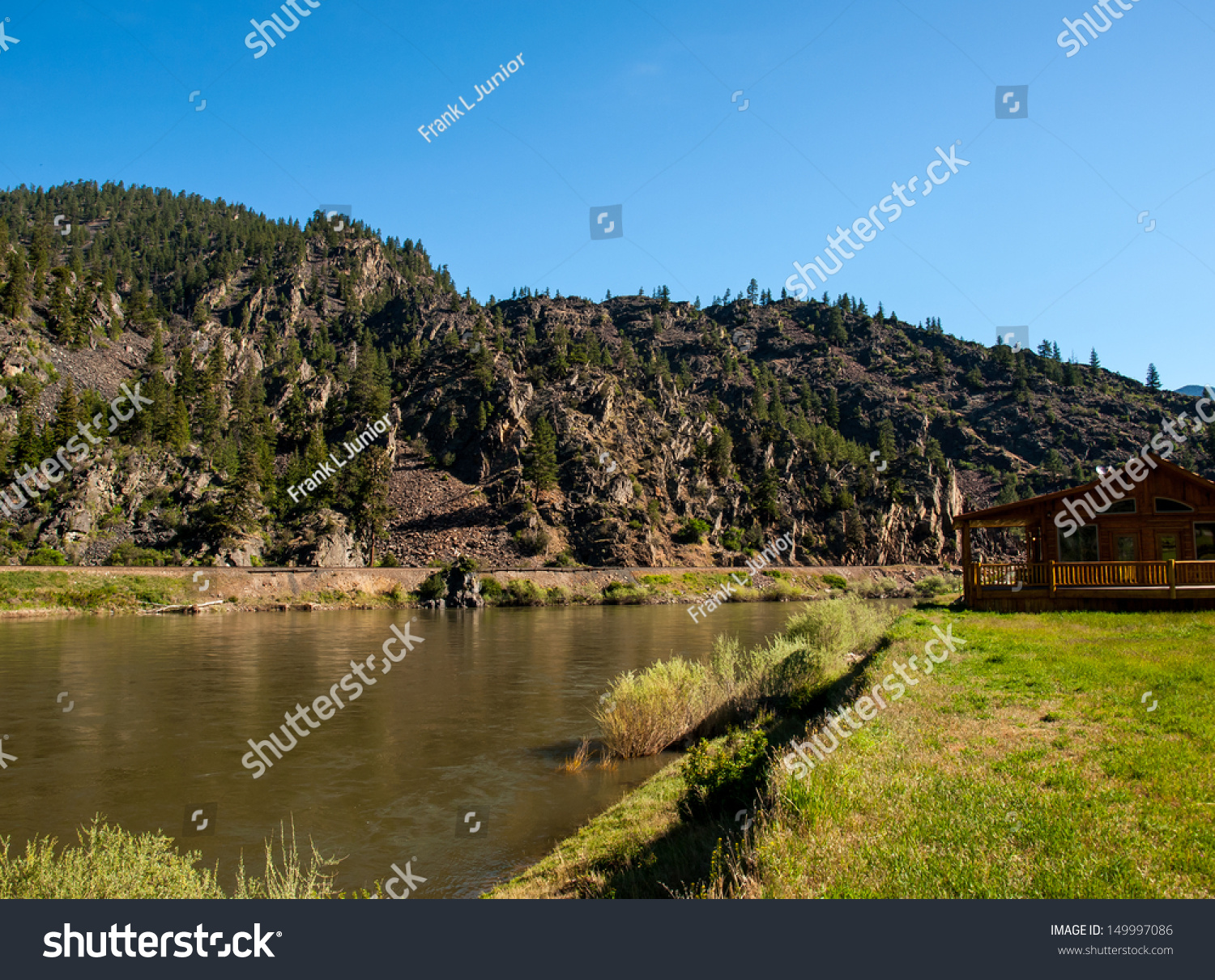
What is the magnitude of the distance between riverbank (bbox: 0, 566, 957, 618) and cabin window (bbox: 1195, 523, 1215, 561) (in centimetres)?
4592

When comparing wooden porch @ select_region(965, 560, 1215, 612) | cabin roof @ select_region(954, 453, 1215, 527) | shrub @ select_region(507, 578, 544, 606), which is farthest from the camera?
shrub @ select_region(507, 578, 544, 606)

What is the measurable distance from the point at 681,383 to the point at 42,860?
15318 centimetres

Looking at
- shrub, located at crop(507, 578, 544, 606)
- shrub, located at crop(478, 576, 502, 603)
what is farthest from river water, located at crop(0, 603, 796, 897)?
shrub, located at crop(507, 578, 544, 606)

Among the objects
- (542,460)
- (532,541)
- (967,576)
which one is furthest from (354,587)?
(967,576)

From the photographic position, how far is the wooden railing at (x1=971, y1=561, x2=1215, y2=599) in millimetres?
21922

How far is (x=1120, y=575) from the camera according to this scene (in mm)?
23219

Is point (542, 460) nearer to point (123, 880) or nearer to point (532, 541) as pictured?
point (532, 541)

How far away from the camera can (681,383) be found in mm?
155250

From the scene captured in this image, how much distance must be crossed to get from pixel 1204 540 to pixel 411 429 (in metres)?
103

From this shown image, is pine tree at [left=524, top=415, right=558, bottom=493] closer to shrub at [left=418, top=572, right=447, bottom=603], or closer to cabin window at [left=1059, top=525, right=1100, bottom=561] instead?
shrub at [left=418, top=572, right=447, bottom=603]

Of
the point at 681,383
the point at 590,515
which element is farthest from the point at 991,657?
the point at 681,383

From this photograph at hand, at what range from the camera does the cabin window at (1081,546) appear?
26422 mm

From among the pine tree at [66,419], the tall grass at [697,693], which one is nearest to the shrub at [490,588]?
the tall grass at [697,693]
